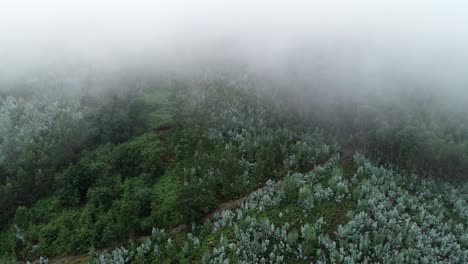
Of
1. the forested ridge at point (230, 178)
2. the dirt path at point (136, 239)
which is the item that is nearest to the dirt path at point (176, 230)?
the dirt path at point (136, 239)

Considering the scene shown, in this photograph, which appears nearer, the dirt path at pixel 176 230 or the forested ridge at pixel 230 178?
the forested ridge at pixel 230 178

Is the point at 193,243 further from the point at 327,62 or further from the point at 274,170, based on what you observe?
the point at 327,62

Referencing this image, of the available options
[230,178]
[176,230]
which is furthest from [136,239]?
[230,178]

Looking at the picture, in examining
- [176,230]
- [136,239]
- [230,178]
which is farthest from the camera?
[230,178]

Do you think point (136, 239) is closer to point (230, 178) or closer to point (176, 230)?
point (176, 230)

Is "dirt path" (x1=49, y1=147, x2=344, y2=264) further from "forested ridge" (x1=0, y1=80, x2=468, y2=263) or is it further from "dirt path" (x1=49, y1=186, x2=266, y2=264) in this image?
"forested ridge" (x1=0, y1=80, x2=468, y2=263)

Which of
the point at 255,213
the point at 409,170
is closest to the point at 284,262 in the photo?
the point at 255,213

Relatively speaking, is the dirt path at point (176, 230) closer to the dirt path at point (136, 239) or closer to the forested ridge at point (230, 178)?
the dirt path at point (136, 239)

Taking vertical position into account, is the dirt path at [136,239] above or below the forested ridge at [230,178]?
below

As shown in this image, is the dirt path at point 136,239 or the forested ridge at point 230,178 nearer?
the forested ridge at point 230,178
